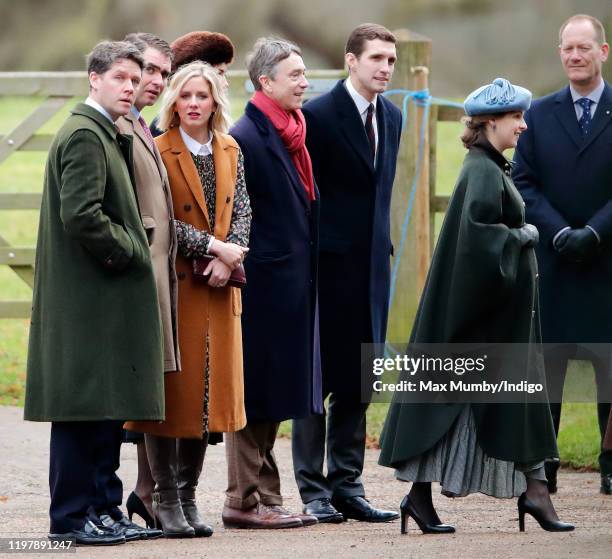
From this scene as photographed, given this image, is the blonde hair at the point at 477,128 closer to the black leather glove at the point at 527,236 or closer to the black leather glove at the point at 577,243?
the black leather glove at the point at 527,236

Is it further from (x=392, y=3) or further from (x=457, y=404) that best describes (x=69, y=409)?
(x=392, y=3)

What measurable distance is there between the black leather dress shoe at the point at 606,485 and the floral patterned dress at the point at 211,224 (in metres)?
2.09

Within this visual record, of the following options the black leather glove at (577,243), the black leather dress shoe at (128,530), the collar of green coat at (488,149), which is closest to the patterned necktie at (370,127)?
the collar of green coat at (488,149)

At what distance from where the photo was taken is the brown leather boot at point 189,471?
5.86 metres

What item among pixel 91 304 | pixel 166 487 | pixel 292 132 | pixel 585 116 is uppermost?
pixel 585 116

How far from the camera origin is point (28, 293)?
39.9 feet

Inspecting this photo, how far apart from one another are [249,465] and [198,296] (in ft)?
2.24

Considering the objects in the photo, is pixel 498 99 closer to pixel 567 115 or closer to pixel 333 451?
pixel 567 115

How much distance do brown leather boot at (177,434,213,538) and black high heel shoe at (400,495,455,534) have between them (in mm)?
679

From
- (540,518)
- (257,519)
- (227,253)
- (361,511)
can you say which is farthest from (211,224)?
(540,518)

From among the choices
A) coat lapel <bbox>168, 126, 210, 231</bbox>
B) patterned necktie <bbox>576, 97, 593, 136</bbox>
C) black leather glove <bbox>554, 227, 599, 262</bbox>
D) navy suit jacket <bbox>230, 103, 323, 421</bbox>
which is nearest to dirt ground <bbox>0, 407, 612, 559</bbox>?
navy suit jacket <bbox>230, 103, 323, 421</bbox>

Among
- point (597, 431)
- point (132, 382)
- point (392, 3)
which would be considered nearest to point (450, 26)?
point (392, 3)

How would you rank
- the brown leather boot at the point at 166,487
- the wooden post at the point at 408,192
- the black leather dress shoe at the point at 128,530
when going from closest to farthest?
the black leather dress shoe at the point at 128,530 < the brown leather boot at the point at 166,487 < the wooden post at the point at 408,192

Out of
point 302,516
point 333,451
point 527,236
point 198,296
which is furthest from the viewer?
point 333,451
